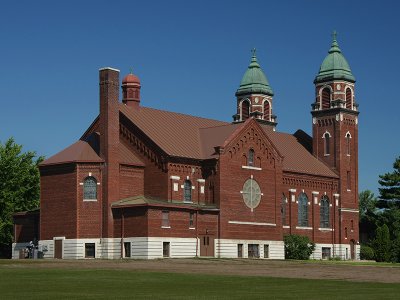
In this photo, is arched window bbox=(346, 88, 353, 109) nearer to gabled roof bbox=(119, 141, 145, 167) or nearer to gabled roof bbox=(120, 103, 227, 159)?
gabled roof bbox=(120, 103, 227, 159)

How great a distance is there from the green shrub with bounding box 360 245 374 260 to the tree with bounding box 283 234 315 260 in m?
10.9

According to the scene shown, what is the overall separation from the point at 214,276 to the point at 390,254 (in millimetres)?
49738

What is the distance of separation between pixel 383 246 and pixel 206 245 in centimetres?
2201

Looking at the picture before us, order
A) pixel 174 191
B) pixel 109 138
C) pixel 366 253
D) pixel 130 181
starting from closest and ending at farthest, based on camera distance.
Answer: pixel 109 138
pixel 130 181
pixel 174 191
pixel 366 253

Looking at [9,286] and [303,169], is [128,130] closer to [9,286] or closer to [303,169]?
[303,169]

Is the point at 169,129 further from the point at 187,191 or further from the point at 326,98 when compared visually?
the point at 326,98

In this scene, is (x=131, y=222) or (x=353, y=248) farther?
(x=353, y=248)

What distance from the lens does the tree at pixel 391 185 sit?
101188 millimetres

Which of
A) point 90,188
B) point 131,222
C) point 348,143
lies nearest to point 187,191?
point 131,222

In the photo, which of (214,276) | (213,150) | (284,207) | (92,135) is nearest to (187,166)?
(213,150)

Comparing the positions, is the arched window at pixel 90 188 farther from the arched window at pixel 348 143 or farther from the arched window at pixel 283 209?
the arched window at pixel 348 143

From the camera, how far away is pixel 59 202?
72.1m

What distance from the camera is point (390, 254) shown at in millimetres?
86625

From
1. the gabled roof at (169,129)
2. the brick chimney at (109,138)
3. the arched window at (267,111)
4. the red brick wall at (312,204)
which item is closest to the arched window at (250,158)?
the gabled roof at (169,129)
